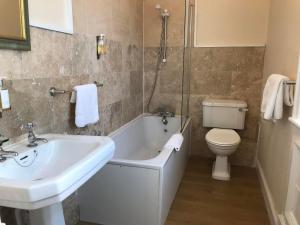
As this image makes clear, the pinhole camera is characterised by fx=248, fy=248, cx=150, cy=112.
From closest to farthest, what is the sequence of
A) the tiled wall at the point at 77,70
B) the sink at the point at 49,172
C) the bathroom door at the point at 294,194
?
the sink at the point at 49,172
the tiled wall at the point at 77,70
the bathroom door at the point at 294,194

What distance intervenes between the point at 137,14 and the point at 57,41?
5.40 ft

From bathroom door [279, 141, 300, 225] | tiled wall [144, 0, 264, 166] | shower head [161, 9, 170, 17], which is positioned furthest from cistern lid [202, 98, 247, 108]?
bathroom door [279, 141, 300, 225]

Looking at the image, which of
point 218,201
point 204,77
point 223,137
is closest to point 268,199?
point 218,201

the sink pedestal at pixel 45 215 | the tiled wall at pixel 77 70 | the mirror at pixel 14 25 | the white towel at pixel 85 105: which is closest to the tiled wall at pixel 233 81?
the tiled wall at pixel 77 70

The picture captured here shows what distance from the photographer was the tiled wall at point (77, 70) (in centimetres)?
143

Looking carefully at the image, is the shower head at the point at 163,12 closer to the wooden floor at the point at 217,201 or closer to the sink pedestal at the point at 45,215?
the wooden floor at the point at 217,201

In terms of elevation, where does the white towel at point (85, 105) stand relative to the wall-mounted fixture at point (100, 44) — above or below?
below

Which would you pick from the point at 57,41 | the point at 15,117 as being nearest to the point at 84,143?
the point at 15,117

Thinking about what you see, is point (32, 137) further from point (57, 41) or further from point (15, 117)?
point (57, 41)

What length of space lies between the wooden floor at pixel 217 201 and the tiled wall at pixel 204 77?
1.59ft

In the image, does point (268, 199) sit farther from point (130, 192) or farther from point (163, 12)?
point (163, 12)

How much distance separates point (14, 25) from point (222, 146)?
7.17 feet

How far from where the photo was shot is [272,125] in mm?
2408

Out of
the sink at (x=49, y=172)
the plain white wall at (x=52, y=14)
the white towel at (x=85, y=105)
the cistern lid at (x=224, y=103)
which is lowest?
the sink at (x=49, y=172)
